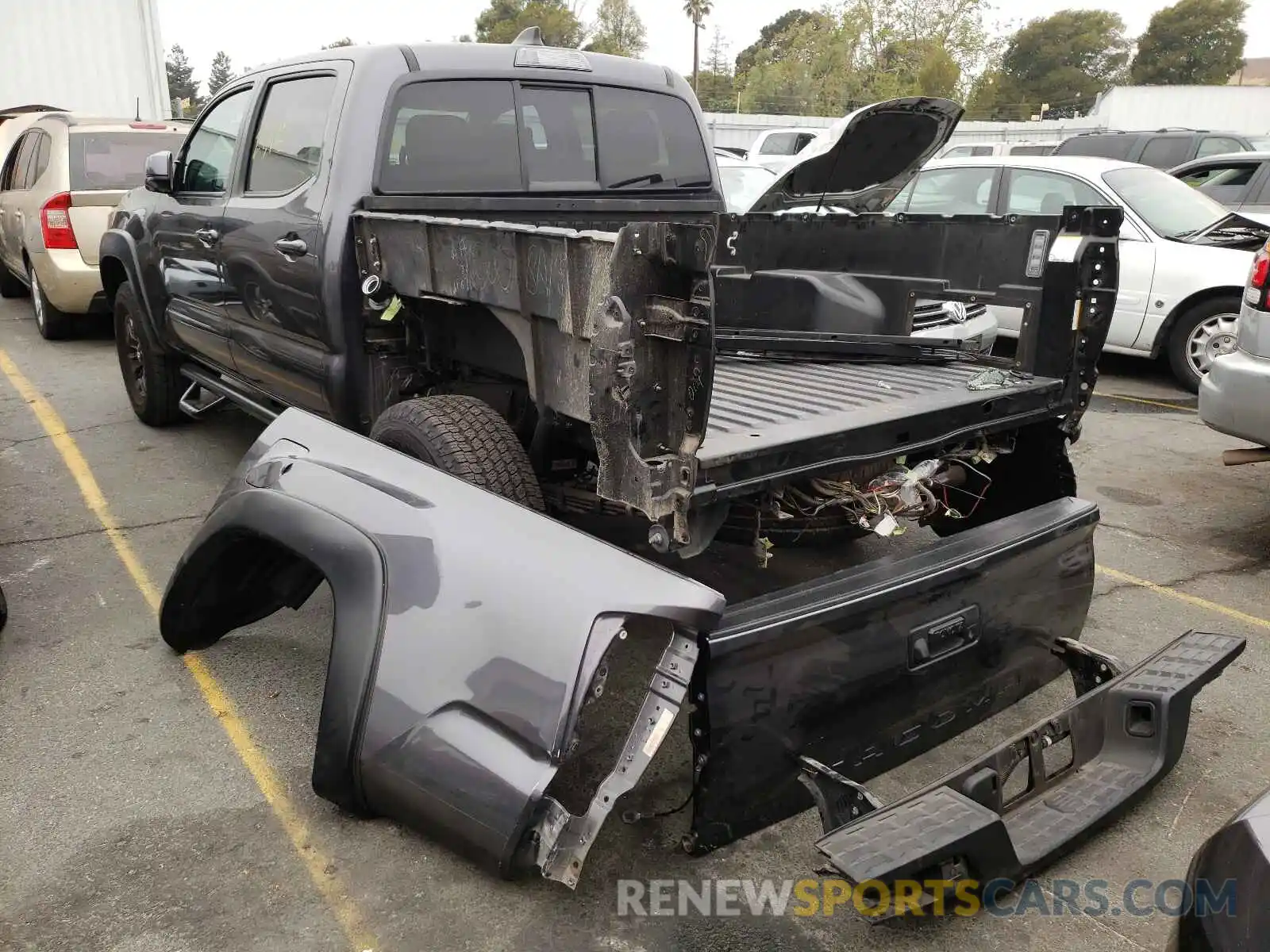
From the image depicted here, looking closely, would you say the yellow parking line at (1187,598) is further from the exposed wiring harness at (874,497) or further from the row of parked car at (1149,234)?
the row of parked car at (1149,234)

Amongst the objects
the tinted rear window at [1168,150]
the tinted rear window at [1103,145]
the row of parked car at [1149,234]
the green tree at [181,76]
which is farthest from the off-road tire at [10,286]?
the green tree at [181,76]

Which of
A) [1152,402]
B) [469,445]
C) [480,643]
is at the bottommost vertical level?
[1152,402]

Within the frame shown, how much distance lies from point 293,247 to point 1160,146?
43.3 ft

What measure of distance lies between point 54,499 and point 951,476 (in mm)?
4364

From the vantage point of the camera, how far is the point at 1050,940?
2.21 meters

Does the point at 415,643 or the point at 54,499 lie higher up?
the point at 415,643

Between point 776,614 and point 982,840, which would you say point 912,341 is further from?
point 982,840

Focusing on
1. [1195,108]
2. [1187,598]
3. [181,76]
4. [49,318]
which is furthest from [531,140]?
[181,76]

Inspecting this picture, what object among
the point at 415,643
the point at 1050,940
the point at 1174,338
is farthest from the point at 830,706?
the point at 1174,338

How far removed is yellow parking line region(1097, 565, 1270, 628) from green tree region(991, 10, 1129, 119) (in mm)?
72986

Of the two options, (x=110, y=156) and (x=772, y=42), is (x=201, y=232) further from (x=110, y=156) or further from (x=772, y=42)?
(x=772, y=42)

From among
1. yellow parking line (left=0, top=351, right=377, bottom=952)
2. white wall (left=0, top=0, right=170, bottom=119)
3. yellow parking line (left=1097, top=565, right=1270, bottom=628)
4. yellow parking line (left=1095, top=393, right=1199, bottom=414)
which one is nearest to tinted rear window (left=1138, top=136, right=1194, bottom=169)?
yellow parking line (left=1095, top=393, right=1199, bottom=414)

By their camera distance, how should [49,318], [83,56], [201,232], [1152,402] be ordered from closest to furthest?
[201,232], [1152,402], [49,318], [83,56]

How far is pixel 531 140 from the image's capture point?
399cm
